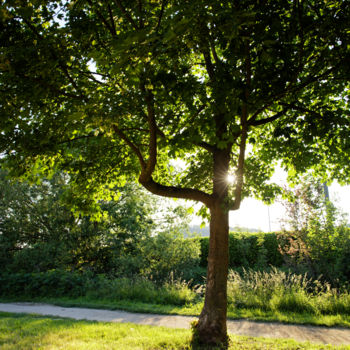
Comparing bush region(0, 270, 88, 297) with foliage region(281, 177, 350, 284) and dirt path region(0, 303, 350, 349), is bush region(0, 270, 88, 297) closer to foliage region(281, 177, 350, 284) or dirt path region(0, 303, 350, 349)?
dirt path region(0, 303, 350, 349)

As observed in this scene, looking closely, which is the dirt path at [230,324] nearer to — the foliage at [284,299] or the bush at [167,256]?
the foliage at [284,299]

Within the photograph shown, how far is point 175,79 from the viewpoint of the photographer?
4270 mm

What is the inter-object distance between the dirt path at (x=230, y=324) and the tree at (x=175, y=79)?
1501 millimetres

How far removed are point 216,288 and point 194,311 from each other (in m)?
3.09

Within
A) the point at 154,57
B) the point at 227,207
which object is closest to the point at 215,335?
the point at 227,207

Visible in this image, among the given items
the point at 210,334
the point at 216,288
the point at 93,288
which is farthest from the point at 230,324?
the point at 93,288

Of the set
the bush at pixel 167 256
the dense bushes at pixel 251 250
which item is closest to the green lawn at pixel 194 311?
the bush at pixel 167 256

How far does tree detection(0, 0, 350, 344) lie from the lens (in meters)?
3.56

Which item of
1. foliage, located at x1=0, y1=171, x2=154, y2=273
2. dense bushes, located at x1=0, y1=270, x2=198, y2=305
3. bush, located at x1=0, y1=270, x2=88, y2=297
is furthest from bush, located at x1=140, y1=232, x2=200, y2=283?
bush, located at x1=0, y1=270, x2=88, y2=297

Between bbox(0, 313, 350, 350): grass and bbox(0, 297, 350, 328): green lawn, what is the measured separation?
169cm

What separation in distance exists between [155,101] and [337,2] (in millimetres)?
3043

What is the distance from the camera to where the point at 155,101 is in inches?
191

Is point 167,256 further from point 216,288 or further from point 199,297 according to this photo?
→ point 216,288

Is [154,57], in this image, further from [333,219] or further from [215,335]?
[333,219]
